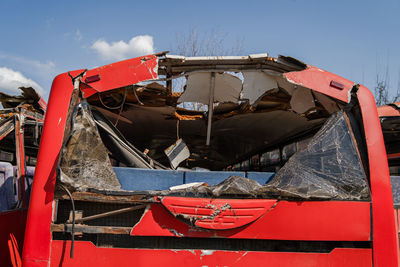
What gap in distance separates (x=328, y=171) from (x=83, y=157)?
233cm

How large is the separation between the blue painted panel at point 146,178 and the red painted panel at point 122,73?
0.85 m

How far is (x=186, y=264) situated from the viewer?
2.54 metres

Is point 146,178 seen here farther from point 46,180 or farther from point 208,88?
point 208,88

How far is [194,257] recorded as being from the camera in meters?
2.56

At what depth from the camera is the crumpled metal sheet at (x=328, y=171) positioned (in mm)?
2676

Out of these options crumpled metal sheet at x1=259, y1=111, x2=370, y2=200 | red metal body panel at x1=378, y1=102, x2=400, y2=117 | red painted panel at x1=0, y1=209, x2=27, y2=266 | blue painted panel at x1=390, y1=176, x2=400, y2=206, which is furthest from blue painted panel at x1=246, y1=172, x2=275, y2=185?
red painted panel at x1=0, y1=209, x2=27, y2=266

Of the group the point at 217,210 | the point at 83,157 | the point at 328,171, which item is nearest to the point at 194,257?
the point at 217,210

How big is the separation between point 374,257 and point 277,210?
0.90 metres

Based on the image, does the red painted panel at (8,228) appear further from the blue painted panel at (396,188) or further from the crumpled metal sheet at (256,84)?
the blue painted panel at (396,188)

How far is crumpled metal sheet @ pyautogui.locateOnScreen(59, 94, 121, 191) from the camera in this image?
2.71 m

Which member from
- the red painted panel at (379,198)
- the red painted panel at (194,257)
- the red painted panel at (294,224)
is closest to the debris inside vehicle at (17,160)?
the red painted panel at (194,257)

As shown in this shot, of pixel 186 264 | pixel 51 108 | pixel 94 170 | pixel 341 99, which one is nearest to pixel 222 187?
pixel 186 264

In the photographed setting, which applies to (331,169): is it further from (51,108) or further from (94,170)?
(51,108)

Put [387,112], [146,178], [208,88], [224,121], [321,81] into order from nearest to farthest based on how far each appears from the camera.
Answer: [321,81] < [146,178] < [387,112] < [208,88] < [224,121]
